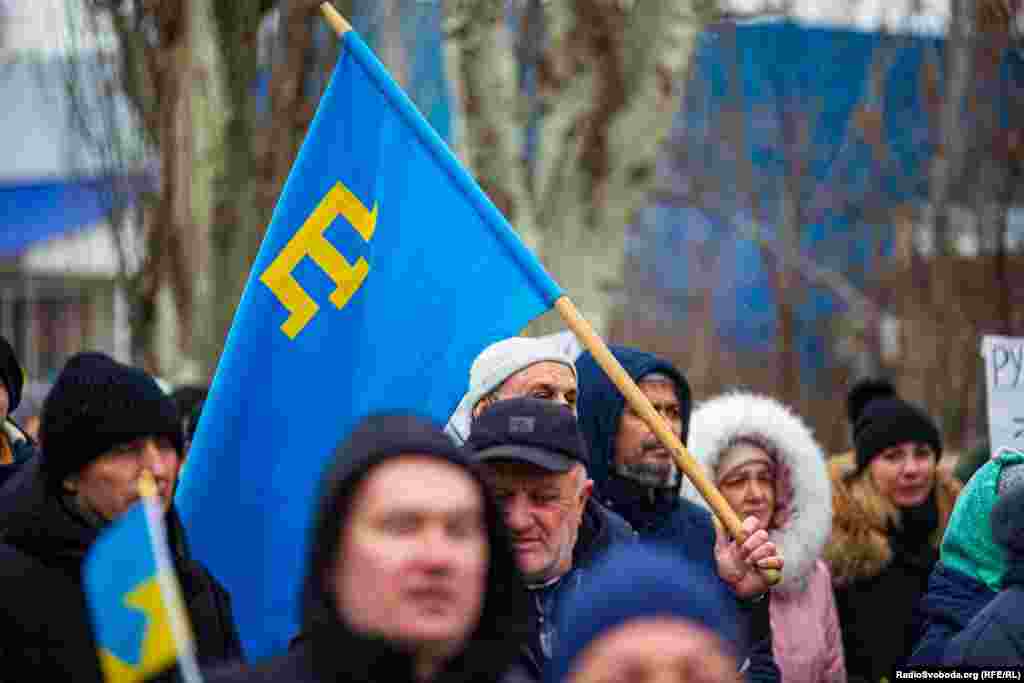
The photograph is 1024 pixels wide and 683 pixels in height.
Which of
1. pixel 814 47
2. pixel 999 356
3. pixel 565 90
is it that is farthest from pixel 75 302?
pixel 999 356

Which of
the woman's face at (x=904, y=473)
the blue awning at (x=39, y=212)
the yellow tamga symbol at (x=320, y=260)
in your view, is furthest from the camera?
the blue awning at (x=39, y=212)

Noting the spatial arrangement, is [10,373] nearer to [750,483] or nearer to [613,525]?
[613,525]

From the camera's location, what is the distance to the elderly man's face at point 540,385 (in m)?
5.65

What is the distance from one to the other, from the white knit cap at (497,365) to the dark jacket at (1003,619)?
1.39 m

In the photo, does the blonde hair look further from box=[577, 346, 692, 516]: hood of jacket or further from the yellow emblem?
the yellow emblem

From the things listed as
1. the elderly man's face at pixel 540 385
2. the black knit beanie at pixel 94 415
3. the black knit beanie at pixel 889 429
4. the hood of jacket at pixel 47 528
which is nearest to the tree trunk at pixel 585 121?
the black knit beanie at pixel 889 429

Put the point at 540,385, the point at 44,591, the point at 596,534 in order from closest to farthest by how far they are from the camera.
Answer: the point at 44,591
the point at 596,534
the point at 540,385

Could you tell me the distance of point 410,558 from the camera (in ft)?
10.8

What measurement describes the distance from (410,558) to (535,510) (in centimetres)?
147

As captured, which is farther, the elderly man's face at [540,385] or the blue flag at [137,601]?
the elderly man's face at [540,385]

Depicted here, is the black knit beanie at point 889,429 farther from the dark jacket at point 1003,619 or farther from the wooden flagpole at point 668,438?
the dark jacket at point 1003,619

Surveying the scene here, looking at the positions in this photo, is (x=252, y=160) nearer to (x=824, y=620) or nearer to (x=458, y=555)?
(x=824, y=620)

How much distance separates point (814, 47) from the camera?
19.2 m

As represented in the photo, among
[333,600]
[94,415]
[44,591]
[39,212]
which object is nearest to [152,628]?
[333,600]
